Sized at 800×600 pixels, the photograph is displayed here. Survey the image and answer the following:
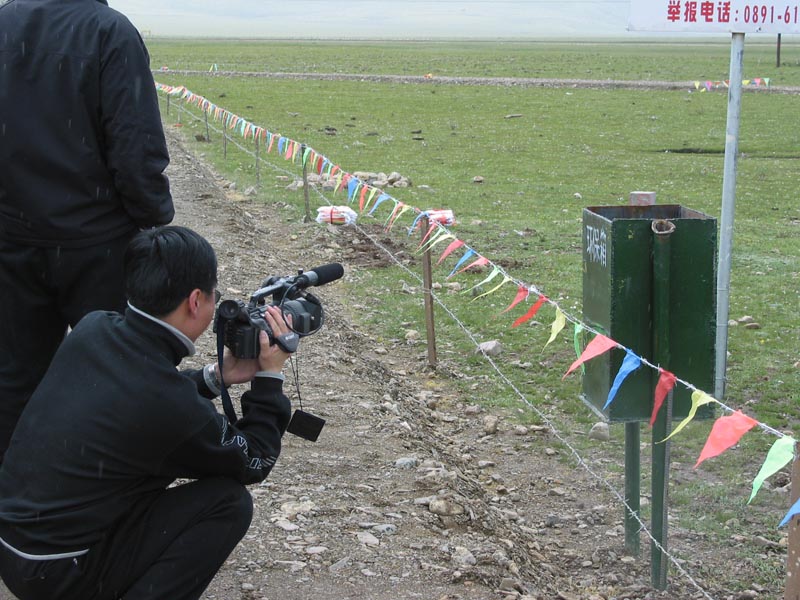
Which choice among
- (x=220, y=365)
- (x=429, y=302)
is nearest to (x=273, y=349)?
(x=220, y=365)

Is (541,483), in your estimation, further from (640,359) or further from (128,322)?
(128,322)

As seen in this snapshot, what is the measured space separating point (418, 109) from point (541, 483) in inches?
1105

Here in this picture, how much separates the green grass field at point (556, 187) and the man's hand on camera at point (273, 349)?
2.79 metres

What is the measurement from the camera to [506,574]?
4.45 metres

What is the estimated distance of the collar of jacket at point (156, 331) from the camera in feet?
9.90

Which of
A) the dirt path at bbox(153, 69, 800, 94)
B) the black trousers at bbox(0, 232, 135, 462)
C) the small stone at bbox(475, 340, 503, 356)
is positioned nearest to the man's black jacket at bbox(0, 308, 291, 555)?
the black trousers at bbox(0, 232, 135, 462)

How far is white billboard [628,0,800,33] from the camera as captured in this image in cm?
625

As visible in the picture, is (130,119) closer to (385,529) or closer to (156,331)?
(156,331)

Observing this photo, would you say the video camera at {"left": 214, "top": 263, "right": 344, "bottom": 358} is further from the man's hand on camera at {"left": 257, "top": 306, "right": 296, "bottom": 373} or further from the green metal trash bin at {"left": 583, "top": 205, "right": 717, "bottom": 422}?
the green metal trash bin at {"left": 583, "top": 205, "right": 717, "bottom": 422}

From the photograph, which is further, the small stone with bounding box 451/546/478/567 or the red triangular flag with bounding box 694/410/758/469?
the small stone with bounding box 451/546/478/567

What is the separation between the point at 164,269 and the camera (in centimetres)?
304

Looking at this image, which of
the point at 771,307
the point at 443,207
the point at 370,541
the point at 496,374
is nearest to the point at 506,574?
the point at 370,541

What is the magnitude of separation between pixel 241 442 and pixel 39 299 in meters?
1.07

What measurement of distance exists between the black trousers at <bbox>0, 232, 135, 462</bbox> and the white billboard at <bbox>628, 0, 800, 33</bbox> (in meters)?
3.86
